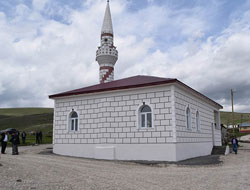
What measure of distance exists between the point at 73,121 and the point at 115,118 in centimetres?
356

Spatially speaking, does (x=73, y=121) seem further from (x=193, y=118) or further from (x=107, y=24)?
(x=107, y=24)

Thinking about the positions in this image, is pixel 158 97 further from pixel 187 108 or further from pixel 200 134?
pixel 200 134

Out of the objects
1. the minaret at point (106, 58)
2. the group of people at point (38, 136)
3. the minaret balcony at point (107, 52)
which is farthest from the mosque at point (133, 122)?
the group of people at point (38, 136)

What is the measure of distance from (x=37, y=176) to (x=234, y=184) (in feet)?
20.7

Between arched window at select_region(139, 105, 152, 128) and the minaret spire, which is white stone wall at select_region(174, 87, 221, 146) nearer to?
arched window at select_region(139, 105, 152, 128)

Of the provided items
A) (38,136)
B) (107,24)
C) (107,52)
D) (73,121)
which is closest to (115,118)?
(73,121)

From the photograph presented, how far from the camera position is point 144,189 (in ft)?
24.7

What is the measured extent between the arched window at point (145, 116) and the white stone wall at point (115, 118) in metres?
0.32

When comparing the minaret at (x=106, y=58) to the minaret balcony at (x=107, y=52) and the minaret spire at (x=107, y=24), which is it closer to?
the minaret balcony at (x=107, y=52)

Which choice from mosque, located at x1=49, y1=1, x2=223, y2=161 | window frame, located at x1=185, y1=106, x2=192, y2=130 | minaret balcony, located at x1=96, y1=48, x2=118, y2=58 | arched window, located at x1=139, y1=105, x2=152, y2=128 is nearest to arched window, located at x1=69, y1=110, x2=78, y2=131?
mosque, located at x1=49, y1=1, x2=223, y2=161

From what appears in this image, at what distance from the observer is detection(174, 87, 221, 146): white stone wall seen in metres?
14.8

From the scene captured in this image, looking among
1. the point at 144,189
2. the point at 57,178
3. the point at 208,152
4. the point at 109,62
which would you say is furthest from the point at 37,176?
the point at 109,62

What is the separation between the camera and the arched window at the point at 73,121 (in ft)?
58.2

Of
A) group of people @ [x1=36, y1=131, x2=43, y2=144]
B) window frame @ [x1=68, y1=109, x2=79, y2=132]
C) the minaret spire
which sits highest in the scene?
the minaret spire
